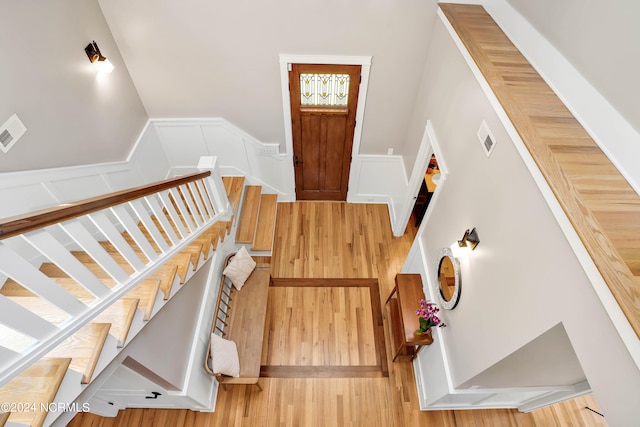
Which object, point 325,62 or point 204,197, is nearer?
point 204,197

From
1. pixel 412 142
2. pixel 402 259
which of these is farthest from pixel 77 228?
pixel 402 259

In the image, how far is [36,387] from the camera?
1421 millimetres

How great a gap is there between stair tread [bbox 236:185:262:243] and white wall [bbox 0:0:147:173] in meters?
1.68

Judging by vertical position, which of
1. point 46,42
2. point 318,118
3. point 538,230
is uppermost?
point 318,118

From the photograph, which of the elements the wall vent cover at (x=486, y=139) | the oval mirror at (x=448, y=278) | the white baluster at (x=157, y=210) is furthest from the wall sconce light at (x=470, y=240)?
the white baluster at (x=157, y=210)

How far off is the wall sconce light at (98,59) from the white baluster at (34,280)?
→ 251cm

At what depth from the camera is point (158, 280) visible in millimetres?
2170

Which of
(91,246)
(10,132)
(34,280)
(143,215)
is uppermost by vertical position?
(10,132)

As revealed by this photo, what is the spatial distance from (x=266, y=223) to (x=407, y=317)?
2.42 meters

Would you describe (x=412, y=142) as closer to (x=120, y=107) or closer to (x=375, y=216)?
(x=375, y=216)

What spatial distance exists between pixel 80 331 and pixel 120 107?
2673mm

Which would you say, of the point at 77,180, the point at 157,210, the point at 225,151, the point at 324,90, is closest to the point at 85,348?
the point at 157,210

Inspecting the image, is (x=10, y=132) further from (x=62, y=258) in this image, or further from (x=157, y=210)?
(x=62, y=258)

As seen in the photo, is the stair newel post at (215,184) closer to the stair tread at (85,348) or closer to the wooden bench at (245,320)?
the wooden bench at (245,320)
